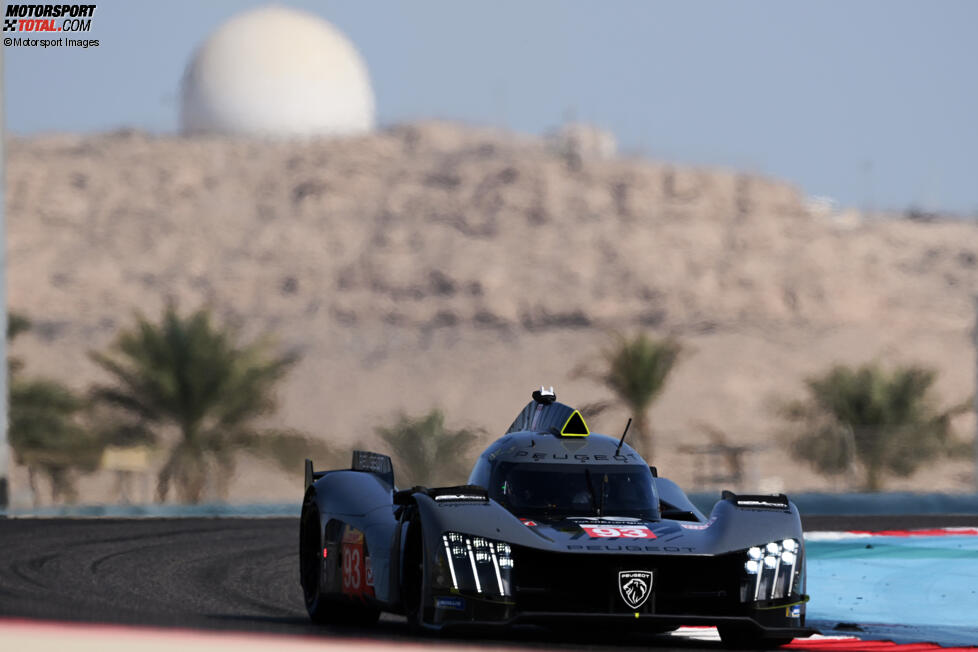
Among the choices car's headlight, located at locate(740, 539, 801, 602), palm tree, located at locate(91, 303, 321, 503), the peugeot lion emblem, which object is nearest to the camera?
the peugeot lion emblem

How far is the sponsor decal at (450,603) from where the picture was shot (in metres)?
8.94

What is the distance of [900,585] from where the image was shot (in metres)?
14.9

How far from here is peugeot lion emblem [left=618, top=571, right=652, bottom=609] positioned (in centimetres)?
888

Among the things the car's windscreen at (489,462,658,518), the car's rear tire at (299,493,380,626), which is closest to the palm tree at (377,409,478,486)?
the car's rear tire at (299,493,380,626)

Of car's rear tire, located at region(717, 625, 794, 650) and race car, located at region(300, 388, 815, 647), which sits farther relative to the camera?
car's rear tire, located at region(717, 625, 794, 650)

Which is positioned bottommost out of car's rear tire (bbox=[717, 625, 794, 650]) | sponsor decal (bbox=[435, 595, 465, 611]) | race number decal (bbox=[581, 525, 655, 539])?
car's rear tire (bbox=[717, 625, 794, 650])

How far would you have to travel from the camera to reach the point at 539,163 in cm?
8419

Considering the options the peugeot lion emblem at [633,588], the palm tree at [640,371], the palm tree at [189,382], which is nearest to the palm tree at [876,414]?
the palm tree at [640,371]

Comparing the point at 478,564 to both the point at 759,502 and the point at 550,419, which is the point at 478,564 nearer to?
the point at 759,502

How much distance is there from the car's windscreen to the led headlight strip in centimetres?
117

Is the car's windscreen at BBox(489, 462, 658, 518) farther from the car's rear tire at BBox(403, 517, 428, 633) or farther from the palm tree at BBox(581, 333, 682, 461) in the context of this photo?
the palm tree at BBox(581, 333, 682, 461)

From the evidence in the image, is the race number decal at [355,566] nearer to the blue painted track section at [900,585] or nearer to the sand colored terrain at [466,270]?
the blue painted track section at [900,585]

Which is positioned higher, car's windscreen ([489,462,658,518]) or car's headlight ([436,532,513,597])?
car's windscreen ([489,462,658,518])

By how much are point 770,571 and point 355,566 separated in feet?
8.75
